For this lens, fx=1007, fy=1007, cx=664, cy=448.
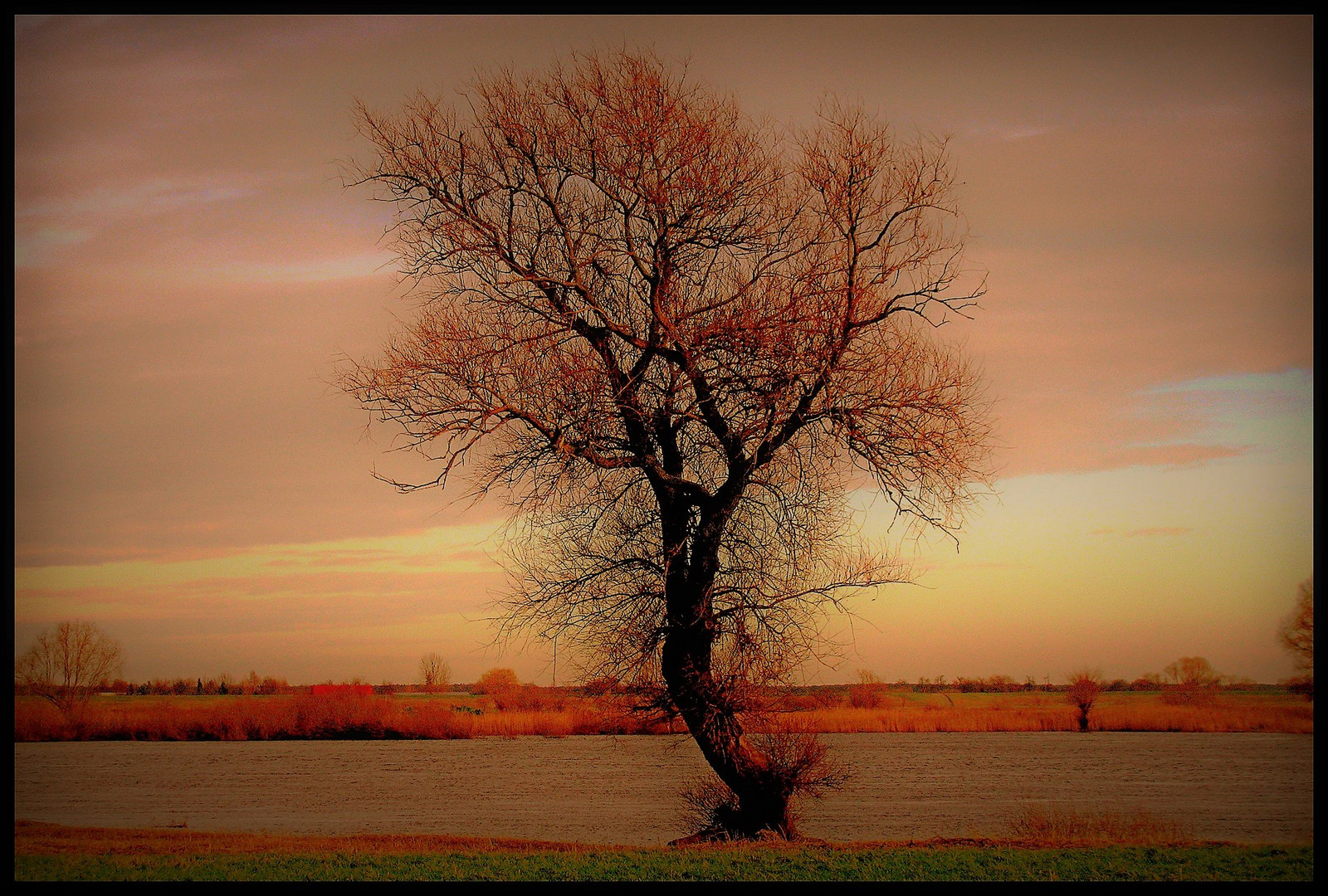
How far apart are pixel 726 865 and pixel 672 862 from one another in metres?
0.71

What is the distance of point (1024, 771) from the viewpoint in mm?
34531

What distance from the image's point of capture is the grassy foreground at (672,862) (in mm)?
11062

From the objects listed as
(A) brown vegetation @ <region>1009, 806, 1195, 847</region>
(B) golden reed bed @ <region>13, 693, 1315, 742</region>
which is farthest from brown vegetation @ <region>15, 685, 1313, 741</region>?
(A) brown vegetation @ <region>1009, 806, 1195, 847</region>

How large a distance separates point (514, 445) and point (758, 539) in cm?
353

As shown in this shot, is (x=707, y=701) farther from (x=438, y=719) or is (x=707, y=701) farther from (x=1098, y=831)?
(x=438, y=719)

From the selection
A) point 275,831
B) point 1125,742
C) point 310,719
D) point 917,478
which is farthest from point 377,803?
point 1125,742

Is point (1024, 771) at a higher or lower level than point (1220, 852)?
lower

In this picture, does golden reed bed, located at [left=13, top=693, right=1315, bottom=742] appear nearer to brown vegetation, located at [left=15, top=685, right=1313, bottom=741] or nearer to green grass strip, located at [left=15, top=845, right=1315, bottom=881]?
brown vegetation, located at [left=15, top=685, right=1313, bottom=741]

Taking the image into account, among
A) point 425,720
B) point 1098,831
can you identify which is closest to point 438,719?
point 425,720

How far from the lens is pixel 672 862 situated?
11.8 m

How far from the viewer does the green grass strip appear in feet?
36.2

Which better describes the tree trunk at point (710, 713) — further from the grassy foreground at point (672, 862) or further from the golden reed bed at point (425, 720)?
the golden reed bed at point (425, 720)

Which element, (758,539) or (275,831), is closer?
(758,539)
